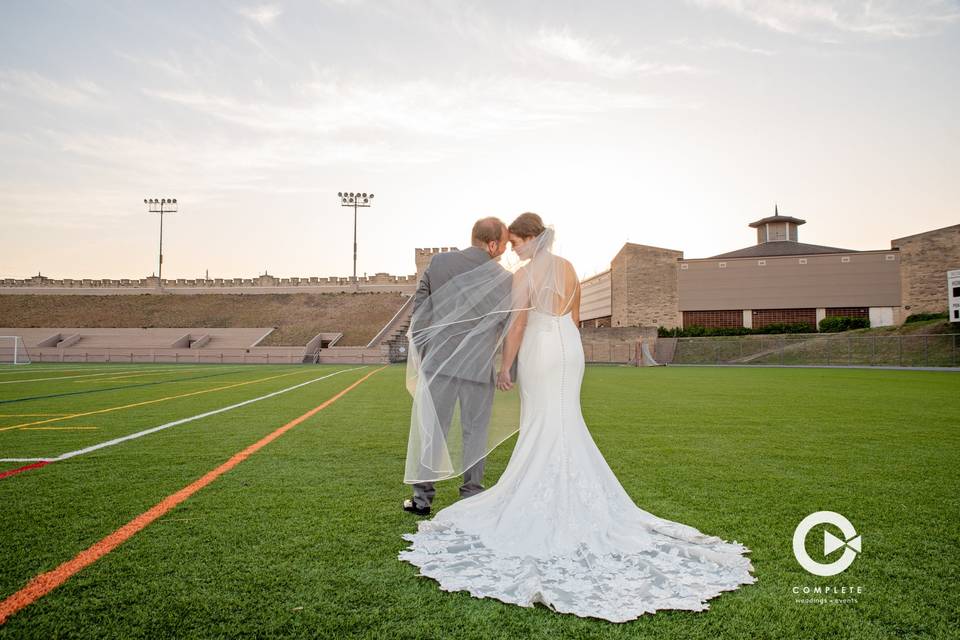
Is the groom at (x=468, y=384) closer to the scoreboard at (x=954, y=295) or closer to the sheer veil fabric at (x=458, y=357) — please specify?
the sheer veil fabric at (x=458, y=357)

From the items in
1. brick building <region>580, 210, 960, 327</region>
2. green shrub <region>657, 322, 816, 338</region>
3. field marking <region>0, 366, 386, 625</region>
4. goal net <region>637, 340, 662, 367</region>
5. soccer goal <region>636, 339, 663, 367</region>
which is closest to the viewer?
field marking <region>0, 366, 386, 625</region>

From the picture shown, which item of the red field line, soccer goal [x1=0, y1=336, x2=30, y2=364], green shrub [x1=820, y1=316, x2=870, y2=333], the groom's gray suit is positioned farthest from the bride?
green shrub [x1=820, y1=316, x2=870, y2=333]

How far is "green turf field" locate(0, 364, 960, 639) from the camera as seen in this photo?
2.57 meters

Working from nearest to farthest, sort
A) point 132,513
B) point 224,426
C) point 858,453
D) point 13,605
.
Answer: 1. point 13,605
2. point 132,513
3. point 858,453
4. point 224,426

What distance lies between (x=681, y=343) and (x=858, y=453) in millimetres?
44526

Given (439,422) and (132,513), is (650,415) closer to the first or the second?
(439,422)

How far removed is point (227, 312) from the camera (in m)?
66.0

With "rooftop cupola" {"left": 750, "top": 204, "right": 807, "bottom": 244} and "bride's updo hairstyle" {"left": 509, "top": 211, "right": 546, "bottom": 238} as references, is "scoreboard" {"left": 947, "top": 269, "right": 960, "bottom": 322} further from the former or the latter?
"bride's updo hairstyle" {"left": 509, "top": 211, "right": 546, "bottom": 238}

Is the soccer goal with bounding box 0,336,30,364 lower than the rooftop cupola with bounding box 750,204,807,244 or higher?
lower

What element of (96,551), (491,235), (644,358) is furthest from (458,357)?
(644,358)

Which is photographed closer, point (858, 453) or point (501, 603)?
point (501, 603)

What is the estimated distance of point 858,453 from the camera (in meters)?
6.72

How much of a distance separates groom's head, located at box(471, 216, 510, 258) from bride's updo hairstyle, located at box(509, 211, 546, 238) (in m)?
0.41

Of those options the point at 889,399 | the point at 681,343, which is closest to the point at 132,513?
the point at 889,399
